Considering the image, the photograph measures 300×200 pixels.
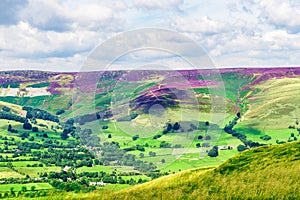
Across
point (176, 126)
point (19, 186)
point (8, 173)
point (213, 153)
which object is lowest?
point (8, 173)

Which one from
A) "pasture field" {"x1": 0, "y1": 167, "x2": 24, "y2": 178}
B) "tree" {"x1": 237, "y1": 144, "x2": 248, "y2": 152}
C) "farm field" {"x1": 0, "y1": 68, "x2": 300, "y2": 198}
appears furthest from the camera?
"tree" {"x1": 237, "y1": 144, "x2": 248, "y2": 152}

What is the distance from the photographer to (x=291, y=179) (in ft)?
59.3

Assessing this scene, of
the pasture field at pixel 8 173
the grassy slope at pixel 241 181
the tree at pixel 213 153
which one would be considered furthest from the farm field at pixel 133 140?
the grassy slope at pixel 241 181

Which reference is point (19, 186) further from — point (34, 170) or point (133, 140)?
point (133, 140)

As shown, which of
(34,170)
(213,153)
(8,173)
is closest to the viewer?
(8,173)

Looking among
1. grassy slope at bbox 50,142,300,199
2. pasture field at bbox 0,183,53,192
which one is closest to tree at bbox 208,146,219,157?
pasture field at bbox 0,183,53,192

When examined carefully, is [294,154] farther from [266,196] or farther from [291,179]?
[266,196]

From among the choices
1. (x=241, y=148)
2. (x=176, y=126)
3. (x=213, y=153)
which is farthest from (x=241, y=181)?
(x=241, y=148)

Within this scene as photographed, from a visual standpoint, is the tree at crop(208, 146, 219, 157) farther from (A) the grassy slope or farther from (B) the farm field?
(A) the grassy slope

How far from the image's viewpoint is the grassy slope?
17.4m

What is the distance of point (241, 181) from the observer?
19.0 meters

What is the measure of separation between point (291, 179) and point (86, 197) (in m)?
8.96

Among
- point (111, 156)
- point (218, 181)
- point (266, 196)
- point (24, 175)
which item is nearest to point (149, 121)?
point (111, 156)

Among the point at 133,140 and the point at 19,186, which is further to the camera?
the point at 19,186
